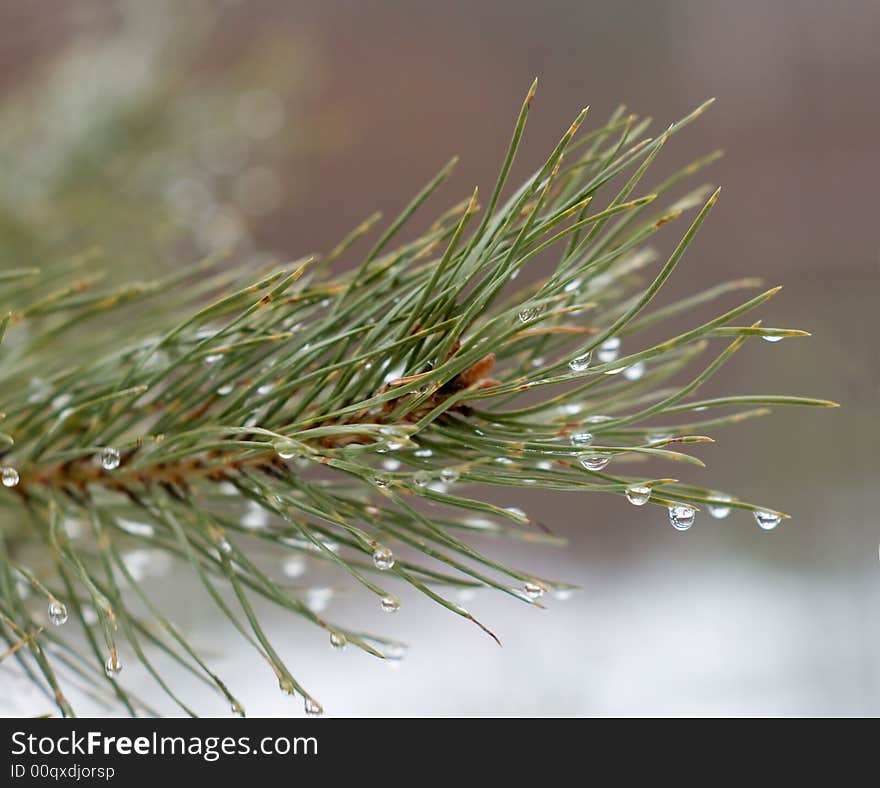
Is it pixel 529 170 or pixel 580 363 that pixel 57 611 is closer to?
pixel 580 363

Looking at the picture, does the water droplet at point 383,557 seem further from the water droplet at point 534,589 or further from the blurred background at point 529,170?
the blurred background at point 529,170

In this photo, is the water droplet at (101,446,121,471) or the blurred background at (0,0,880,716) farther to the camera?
the blurred background at (0,0,880,716)

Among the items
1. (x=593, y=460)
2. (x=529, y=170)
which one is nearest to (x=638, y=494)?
(x=593, y=460)

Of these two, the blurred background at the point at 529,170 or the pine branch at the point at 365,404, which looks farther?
the blurred background at the point at 529,170

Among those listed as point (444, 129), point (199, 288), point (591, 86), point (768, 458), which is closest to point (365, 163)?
point (444, 129)

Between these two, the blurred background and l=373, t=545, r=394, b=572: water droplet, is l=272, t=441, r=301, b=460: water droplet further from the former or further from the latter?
the blurred background

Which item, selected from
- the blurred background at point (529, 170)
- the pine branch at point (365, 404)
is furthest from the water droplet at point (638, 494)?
the blurred background at point (529, 170)

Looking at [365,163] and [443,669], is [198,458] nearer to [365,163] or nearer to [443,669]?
[443,669]

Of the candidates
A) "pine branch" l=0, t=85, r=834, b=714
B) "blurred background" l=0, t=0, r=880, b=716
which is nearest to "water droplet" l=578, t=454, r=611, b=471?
"pine branch" l=0, t=85, r=834, b=714
